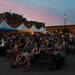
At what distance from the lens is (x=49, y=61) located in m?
11.5

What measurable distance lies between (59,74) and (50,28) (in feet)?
251

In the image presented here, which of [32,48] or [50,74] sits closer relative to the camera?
[50,74]

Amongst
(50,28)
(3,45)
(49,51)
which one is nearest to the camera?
(49,51)

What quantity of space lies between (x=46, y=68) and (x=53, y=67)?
1.15ft

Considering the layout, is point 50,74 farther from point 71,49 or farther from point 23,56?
point 71,49

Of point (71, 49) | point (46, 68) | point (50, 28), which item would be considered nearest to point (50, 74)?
point (46, 68)

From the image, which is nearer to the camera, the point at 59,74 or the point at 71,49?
the point at 59,74

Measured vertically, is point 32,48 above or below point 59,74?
above

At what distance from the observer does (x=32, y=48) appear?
12094 millimetres

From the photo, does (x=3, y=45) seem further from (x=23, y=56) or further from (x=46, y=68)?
(x=46, y=68)

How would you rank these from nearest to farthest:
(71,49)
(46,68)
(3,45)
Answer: (46,68)
(3,45)
(71,49)

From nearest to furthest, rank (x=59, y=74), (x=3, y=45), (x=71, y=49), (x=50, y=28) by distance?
(x=59, y=74)
(x=3, y=45)
(x=71, y=49)
(x=50, y=28)

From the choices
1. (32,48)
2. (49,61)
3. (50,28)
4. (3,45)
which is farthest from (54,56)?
(50,28)

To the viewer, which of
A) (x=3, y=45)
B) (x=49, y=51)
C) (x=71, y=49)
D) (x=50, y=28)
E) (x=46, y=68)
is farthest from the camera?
(x=50, y=28)
